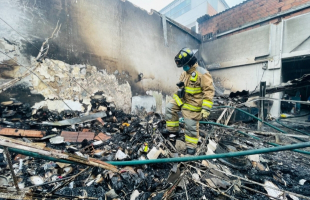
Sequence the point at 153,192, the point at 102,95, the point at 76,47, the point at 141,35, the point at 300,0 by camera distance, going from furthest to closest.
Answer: the point at 300,0 < the point at 141,35 < the point at 102,95 < the point at 76,47 < the point at 153,192

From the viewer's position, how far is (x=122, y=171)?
191 cm

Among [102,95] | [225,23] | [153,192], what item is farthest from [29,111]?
[225,23]

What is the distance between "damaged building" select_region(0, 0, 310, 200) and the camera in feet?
5.48

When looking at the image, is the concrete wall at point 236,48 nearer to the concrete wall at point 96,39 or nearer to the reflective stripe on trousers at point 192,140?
the concrete wall at point 96,39

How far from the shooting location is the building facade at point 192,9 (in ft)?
56.2

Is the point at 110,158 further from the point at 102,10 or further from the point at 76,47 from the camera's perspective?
the point at 102,10

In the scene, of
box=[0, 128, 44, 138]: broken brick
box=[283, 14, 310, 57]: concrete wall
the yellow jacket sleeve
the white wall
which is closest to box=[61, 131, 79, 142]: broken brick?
box=[0, 128, 44, 138]: broken brick

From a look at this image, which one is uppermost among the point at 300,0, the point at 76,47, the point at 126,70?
the point at 300,0

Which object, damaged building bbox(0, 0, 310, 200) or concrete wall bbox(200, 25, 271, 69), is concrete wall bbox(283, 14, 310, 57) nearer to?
damaged building bbox(0, 0, 310, 200)

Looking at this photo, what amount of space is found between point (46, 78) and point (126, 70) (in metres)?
2.32

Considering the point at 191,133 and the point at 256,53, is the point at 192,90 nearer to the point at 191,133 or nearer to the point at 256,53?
the point at 191,133

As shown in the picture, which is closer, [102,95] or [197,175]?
[197,175]

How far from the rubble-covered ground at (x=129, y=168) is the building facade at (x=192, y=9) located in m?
16.2

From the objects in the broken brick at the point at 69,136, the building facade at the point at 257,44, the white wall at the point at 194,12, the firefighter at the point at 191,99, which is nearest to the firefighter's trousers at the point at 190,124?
the firefighter at the point at 191,99
